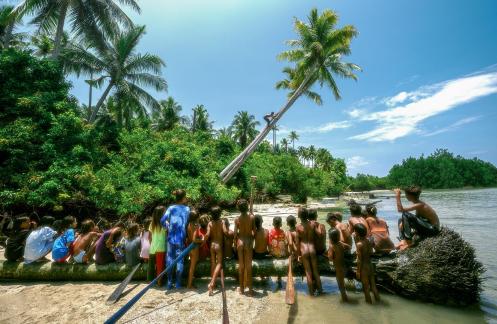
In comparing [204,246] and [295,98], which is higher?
[295,98]

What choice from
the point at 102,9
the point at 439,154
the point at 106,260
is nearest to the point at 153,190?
the point at 106,260

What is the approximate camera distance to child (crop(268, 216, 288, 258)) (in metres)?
5.41

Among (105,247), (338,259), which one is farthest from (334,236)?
(105,247)

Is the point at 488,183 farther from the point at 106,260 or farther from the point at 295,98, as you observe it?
the point at 106,260

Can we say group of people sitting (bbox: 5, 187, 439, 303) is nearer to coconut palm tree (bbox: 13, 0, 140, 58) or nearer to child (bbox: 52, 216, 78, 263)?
child (bbox: 52, 216, 78, 263)

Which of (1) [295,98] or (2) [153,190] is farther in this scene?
(1) [295,98]

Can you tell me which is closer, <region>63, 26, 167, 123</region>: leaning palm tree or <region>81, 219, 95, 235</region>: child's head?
<region>81, 219, 95, 235</region>: child's head

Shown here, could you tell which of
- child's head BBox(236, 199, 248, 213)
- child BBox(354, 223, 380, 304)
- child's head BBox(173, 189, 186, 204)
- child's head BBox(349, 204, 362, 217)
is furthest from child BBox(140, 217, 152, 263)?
child's head BBox(349, 204, 362, 217)

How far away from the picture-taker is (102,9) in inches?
701

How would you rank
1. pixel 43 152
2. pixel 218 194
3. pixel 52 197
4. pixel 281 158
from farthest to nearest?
1. pixel 281 158
2. pixel 218 194
3. pixel 43 152
4. pixel 52 197

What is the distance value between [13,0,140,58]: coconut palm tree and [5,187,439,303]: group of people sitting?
47.6ft

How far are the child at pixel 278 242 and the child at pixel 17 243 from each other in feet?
18.2

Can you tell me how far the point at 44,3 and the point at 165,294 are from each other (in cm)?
2005

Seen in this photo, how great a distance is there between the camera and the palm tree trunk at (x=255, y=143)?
16484mm
